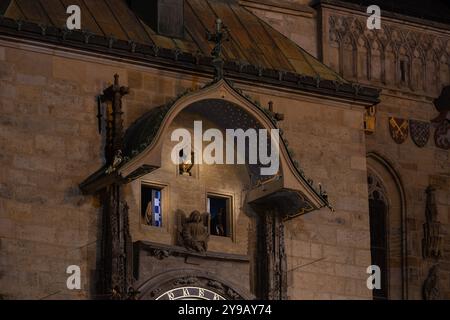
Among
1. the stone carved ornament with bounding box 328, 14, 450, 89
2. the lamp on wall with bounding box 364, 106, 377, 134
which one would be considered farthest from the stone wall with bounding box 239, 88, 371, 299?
the stone carved ornament with bounding box 328, 14, 450, 89

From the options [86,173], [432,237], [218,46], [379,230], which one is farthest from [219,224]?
[432,237]

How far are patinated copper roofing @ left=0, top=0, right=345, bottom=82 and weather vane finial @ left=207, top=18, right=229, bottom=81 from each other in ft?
2.82

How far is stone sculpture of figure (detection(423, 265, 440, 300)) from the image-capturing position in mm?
37656

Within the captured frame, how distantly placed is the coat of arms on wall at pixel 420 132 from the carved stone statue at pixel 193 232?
6456 mm

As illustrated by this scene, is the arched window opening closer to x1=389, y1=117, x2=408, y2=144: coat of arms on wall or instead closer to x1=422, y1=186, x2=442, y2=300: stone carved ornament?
x1=422, y1=186, x2=442, y2=300: stone carved ornament

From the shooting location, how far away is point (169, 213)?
33438mm

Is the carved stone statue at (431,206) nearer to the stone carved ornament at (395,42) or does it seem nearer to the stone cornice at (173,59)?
the stone carved ornament at (395,42)

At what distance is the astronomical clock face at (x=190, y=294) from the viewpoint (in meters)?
32.7

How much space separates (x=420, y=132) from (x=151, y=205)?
711 cm

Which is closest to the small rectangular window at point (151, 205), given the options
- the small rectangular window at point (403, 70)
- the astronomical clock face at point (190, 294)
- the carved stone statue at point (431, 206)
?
the astronomical clock face at point (190, 294)

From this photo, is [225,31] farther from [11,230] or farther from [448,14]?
[448,14]

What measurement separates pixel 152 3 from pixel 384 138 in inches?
215

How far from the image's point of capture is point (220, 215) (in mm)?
34062
